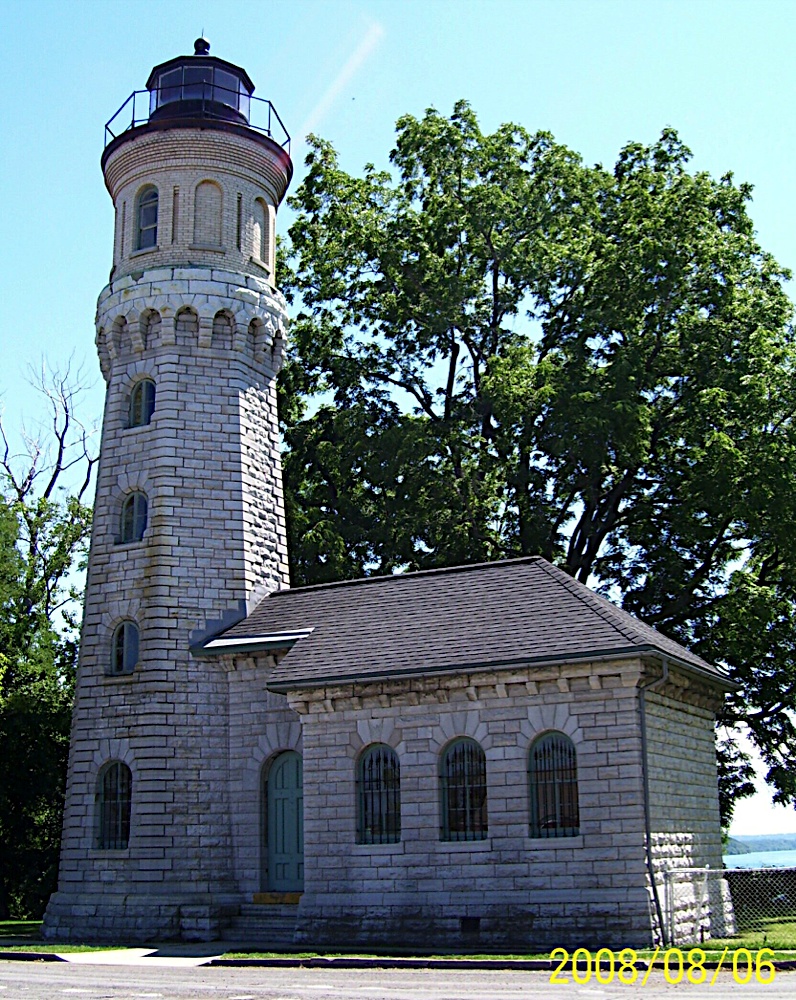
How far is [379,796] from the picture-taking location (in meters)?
20.3

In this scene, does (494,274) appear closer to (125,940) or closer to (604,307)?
(604,307)

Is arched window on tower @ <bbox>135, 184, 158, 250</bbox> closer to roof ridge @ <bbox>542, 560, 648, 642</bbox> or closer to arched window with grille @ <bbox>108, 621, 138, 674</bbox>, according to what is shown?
arched window with grille @ <bbox>108, 621, 138, 674</bbox>

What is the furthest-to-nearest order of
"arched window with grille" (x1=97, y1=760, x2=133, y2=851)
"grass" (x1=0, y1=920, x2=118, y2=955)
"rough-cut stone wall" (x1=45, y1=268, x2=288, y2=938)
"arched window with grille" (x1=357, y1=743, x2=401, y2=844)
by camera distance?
"arched window with grille" (x1=97, y1=760, x2=133, y2=851)
"rough-cut stone wall" (x1=45, y1=268, x2=288, y2=938)
"grass" (x1=0, y1=920, x2=118, y2=955)
"arched window with grille" (x1=357, y1=743, x2=401, y2=844)

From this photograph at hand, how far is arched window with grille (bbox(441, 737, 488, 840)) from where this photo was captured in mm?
19328

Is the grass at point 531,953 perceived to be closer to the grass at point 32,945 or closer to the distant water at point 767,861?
the grass at point 32,945

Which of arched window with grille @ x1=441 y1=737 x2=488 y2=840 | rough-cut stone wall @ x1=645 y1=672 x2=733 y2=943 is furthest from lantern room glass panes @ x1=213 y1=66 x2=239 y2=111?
rough-cut stone wall @ x1=645 y1=672 x2=733 y2=943

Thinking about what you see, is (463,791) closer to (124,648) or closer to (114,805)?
(114,805)

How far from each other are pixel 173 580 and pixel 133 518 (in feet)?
6.17

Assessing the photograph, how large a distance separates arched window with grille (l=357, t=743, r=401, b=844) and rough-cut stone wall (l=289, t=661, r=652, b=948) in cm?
18

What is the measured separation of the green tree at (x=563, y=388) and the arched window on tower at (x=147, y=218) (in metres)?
7.73

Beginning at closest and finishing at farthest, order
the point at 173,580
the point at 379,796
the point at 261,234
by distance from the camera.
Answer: the point at 379,796
the point at 173,580
the point at 261,234

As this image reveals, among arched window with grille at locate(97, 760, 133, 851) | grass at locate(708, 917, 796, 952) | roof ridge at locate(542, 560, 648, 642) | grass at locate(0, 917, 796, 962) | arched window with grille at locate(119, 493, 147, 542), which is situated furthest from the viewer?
arched window with grille at locate(119, 493, 147, 542)

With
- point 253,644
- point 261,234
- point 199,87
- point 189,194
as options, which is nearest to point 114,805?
point 253,644

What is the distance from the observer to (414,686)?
20.0 m
